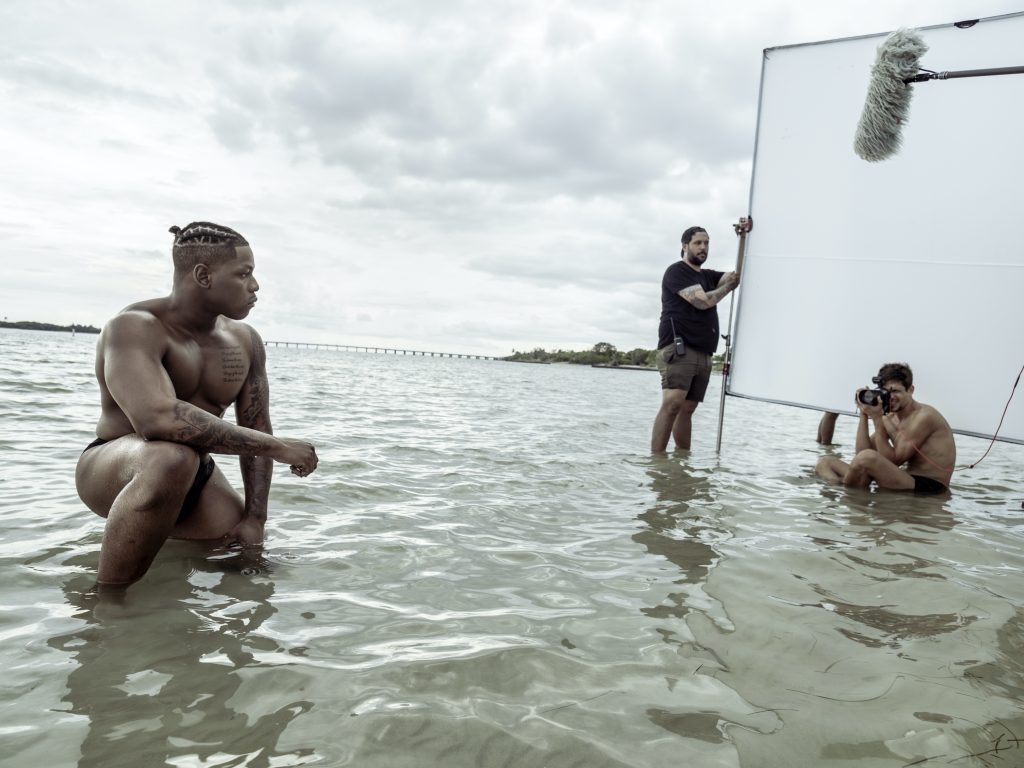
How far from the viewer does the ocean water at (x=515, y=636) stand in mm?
1547

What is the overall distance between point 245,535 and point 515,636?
1.39m

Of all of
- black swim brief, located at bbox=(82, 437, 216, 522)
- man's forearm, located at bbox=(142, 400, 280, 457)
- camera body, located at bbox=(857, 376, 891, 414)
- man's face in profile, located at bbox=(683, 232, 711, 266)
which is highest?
man's face in profile, located at bbox=(683, 232, 711, 266)

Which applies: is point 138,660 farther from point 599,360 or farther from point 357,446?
point 599,360

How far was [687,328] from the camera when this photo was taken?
6617mm

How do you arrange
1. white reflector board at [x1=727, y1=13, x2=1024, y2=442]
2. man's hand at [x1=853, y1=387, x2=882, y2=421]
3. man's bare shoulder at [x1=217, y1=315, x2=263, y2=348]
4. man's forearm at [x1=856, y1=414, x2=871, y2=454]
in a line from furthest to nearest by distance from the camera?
man's forearm at [x1=856, y1=414, x2=871, y2=454] < man's hand at [x1=853, y1=387, x2=882, y2=421] < white reflector board at [x1=727, y1=13, x2=1024, y2=442] < man's bare shoulder at [x1=217, y1=315, x2=263, y2=348]

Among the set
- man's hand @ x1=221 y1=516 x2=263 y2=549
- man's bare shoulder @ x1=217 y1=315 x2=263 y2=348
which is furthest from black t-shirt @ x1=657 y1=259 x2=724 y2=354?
man's hand @ x1=221 y1=516 x2=263 y2=549

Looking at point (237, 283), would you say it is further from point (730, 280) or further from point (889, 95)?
point (730, 280)

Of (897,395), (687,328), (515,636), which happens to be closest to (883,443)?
(897,395)

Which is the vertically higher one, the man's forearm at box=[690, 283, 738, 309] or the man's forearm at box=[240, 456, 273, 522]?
the man's forearm at box=[690, 283, 738, 309]

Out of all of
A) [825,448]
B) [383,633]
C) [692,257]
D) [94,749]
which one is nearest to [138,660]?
[94,749]

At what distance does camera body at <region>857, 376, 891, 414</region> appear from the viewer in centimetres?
554

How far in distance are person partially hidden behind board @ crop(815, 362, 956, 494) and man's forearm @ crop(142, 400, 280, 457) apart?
15.9 ft

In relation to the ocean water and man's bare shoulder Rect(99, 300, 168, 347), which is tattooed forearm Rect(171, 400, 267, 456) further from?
the ocean water

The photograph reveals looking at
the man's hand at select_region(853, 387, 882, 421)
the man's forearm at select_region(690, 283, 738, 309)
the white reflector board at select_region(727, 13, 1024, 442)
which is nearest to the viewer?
the white reflector board at select_region(727, 13, 1024, 442)
